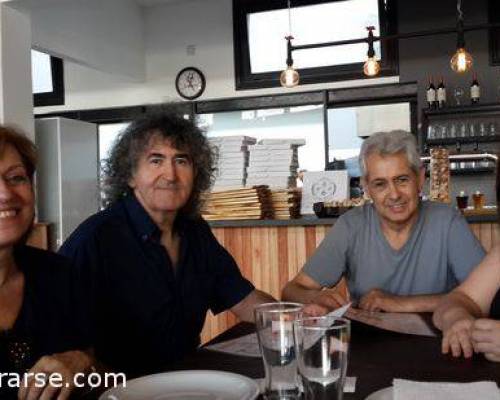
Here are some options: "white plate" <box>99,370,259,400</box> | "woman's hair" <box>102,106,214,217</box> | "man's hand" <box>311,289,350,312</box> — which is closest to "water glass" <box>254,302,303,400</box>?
"white plate" <box>99,370,259,400</box>

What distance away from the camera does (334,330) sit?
896mm

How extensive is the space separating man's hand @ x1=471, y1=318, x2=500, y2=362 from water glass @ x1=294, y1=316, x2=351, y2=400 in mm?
539

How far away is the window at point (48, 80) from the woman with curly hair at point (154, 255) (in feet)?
19.2

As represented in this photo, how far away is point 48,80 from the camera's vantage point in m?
7.55

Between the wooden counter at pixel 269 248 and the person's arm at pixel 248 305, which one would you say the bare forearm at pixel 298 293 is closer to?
the person's arm at pixel 248 305

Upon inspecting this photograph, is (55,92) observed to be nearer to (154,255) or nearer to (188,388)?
(154,255)

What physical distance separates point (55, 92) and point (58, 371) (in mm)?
6831

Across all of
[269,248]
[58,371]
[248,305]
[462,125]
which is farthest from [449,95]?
[58,371]

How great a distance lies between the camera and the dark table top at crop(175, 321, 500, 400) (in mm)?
1167

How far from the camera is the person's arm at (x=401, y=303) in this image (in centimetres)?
194

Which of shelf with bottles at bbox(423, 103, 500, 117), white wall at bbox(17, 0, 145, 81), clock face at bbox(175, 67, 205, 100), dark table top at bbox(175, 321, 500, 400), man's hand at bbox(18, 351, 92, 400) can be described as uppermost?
white wall at bbox(17, 0, 145, 81)

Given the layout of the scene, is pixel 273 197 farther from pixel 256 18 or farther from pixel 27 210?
pixel 256 18

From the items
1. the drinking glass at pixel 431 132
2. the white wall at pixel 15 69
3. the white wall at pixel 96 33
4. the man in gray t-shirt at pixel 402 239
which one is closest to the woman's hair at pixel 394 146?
the man in gray t-shirt at pixel 402 239

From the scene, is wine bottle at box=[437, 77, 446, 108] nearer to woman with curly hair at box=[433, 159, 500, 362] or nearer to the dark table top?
woman with curly hair at box=[433, 159, 500, 362]
